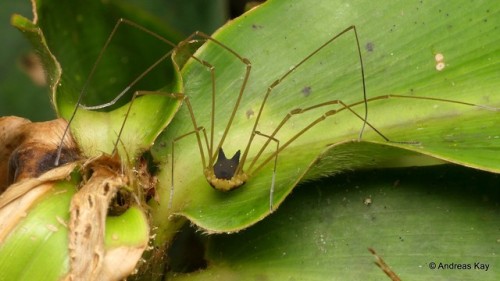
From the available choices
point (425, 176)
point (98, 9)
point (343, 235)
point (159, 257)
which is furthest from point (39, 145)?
point (425, 176)

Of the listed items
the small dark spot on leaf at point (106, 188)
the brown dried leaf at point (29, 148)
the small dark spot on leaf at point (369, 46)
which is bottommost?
the small dark spot on leaf at point (106, 188)

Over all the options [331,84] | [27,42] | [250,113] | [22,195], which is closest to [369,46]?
[331,84]

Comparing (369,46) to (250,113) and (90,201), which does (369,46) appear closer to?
(250,113)

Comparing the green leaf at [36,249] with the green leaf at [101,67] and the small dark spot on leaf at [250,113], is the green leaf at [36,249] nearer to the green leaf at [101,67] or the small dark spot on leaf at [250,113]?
the green leaf at [101,67]

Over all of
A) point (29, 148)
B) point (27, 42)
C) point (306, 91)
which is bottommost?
point (29, 148)

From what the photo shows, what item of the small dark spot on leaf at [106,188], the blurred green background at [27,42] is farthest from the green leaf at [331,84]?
the blurred green background at [27,42]

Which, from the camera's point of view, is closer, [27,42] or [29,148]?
[29,148]

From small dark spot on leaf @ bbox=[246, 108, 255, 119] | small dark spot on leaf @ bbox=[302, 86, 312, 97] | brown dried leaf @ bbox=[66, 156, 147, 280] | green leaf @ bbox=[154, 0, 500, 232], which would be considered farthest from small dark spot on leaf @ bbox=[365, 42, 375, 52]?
brown dried leaf @ bbox=[66, 156, 147, 280]
